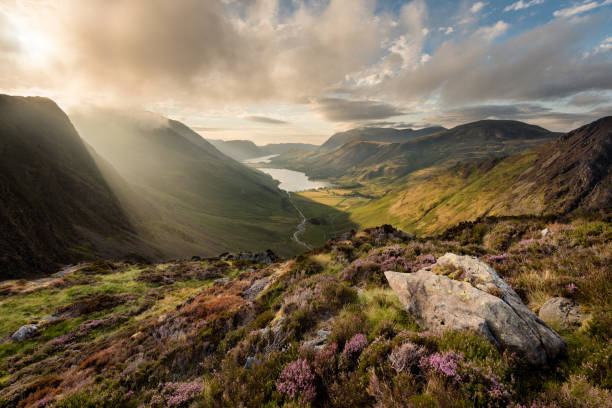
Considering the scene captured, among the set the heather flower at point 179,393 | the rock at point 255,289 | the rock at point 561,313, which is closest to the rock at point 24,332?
the rock at point 255,289

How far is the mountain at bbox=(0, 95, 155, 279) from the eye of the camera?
147 feet

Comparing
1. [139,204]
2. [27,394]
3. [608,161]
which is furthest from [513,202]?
[139,204]

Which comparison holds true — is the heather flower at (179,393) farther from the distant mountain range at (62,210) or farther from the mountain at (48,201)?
the distant mountain range at (62,210)

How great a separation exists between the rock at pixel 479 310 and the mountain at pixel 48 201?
2393 inches

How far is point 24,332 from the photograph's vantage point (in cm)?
1702

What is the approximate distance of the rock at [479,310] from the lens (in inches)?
196

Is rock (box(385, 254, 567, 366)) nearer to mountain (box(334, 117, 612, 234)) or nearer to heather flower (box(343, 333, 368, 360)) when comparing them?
heather flower (box(343, 333, 368, 360))

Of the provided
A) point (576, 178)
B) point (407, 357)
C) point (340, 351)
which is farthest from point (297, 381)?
point (576, 178)

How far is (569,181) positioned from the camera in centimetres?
15625

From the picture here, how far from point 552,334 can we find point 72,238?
3187 inches

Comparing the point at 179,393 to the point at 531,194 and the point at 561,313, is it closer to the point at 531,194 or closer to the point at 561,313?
the point at 561,313

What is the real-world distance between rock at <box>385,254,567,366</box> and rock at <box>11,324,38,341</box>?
86.2 feet

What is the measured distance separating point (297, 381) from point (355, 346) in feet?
5.38

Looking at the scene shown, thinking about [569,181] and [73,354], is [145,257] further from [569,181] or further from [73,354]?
[569,181]
